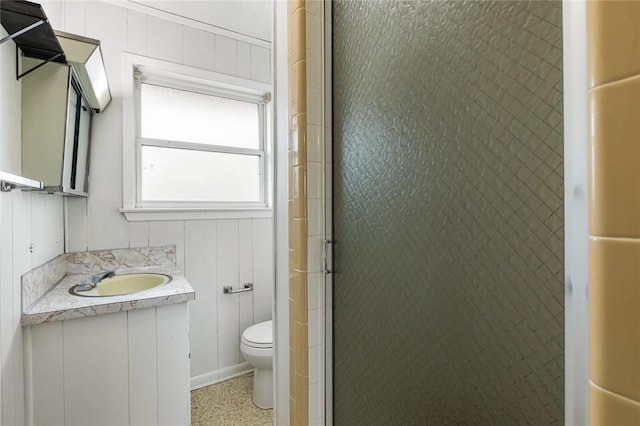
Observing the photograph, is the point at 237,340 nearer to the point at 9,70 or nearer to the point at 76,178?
the point at 76,178

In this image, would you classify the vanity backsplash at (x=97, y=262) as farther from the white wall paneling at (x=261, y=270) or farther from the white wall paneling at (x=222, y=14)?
the white wall paneling at (x=222, y=14)

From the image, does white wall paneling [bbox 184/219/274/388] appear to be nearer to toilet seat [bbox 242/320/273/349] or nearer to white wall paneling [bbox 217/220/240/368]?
white wall paneling [bbox 217/220/240/368]

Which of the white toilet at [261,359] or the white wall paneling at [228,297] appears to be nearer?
the white toilet at [261,359]

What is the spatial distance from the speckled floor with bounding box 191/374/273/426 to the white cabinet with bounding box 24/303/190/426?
335 mm

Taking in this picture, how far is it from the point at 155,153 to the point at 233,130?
0.60 metres

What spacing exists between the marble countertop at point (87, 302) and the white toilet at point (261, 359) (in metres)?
0.57

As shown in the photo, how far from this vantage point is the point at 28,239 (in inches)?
52.5

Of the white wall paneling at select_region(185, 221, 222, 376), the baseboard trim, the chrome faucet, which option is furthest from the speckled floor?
the chrome faucet

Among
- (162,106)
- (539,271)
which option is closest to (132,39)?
(162,106)

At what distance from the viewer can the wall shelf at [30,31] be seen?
0.99 meters

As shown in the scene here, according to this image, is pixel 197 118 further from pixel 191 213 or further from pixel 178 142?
pixel 191 213

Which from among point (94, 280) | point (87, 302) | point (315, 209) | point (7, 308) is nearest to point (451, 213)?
point (315, 209)

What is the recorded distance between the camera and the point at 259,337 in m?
2.01

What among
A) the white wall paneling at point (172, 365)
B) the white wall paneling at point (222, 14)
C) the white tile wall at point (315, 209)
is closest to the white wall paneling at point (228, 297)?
the white wall paneling at point (172, 365)
